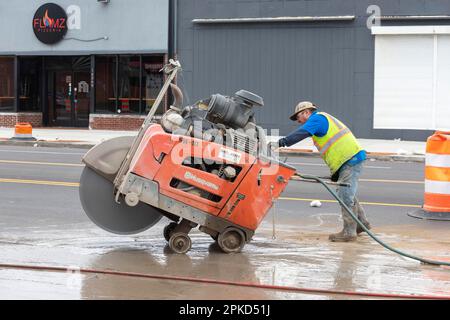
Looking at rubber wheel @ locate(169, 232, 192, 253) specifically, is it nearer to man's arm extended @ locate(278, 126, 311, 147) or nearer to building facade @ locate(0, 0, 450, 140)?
man's arm extended @ locate(278, 126, 311, 147)

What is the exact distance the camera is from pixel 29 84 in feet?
94.8

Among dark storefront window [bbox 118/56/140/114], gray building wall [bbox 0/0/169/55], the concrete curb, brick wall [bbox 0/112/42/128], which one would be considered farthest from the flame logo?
the concrete curb

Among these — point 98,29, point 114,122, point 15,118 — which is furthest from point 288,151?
point 15,118

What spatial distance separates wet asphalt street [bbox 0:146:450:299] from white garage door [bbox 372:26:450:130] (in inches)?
483

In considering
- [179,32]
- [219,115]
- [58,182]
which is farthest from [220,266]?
[179,32]

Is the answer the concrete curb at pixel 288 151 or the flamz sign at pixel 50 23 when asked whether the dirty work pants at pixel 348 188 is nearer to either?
the concrete curb at pixel 288 151

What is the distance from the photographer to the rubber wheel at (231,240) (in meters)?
7.59

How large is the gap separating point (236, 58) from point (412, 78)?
589cm

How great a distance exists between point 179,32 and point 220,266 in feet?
65.2

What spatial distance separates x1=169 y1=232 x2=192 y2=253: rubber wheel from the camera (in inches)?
301

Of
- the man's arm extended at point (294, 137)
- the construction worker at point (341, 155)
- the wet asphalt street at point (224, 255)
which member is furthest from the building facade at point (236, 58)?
the man's arm extended at point (294, 137)

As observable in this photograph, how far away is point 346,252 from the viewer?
790cm

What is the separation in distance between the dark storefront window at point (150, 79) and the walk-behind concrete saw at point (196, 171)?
19174 millimetres

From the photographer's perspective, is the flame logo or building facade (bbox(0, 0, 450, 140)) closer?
building facade (bbox(0, 0, 450, 140))
